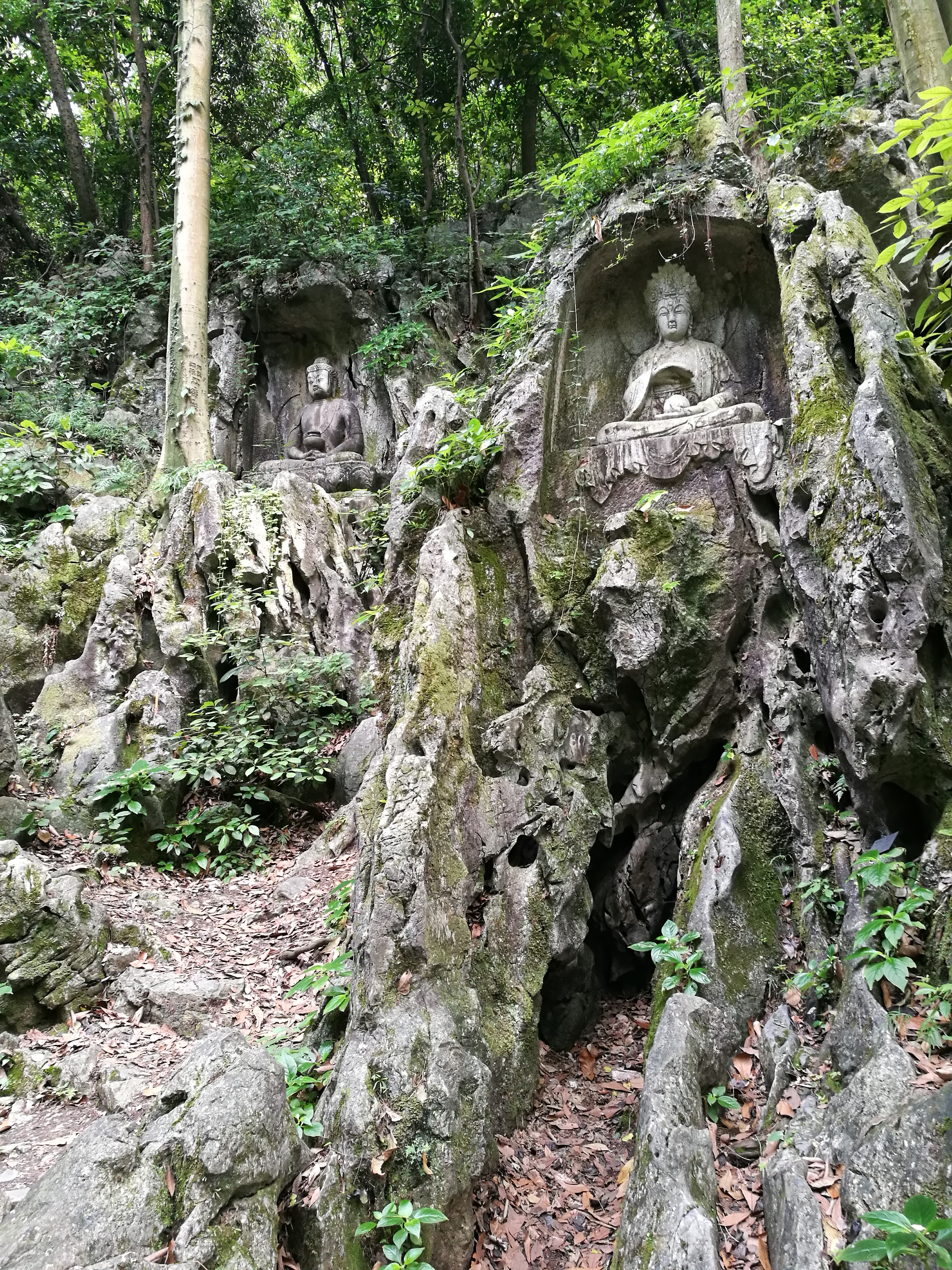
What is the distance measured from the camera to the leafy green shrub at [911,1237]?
2.48m

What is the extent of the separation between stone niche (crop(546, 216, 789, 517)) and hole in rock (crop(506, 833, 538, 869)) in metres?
3.31

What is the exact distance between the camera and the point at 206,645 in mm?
8438

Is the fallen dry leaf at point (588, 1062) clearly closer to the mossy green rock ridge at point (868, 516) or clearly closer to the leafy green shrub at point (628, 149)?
the mossy green rock ridge at point (868, 516)

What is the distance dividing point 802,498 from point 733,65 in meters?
6.62

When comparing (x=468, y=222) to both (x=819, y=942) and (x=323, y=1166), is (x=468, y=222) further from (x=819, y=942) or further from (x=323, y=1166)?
(x=323, y=1166)

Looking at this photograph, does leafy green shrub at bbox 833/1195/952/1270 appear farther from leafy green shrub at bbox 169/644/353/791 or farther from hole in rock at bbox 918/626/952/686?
leafy green shrub at bbox 169/644/353/791

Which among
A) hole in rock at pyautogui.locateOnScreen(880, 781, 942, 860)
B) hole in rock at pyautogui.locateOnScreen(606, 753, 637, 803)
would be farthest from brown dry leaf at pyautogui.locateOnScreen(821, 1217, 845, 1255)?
hole in rock at pyautogui.locateOnScreen(606, 753, 637, 803)

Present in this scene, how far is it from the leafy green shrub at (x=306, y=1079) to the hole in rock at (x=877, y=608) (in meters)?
3.88

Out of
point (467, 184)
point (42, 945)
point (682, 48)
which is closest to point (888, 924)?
point (42, 945)

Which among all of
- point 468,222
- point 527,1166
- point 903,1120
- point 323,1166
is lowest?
point 527,1166

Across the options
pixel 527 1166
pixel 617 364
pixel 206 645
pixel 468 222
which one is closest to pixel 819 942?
pixel 527 1166

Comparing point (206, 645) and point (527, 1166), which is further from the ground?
point (206, 645)

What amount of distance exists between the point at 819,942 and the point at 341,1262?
118 inches

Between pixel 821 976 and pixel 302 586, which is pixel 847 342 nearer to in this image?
pixel 821 976
